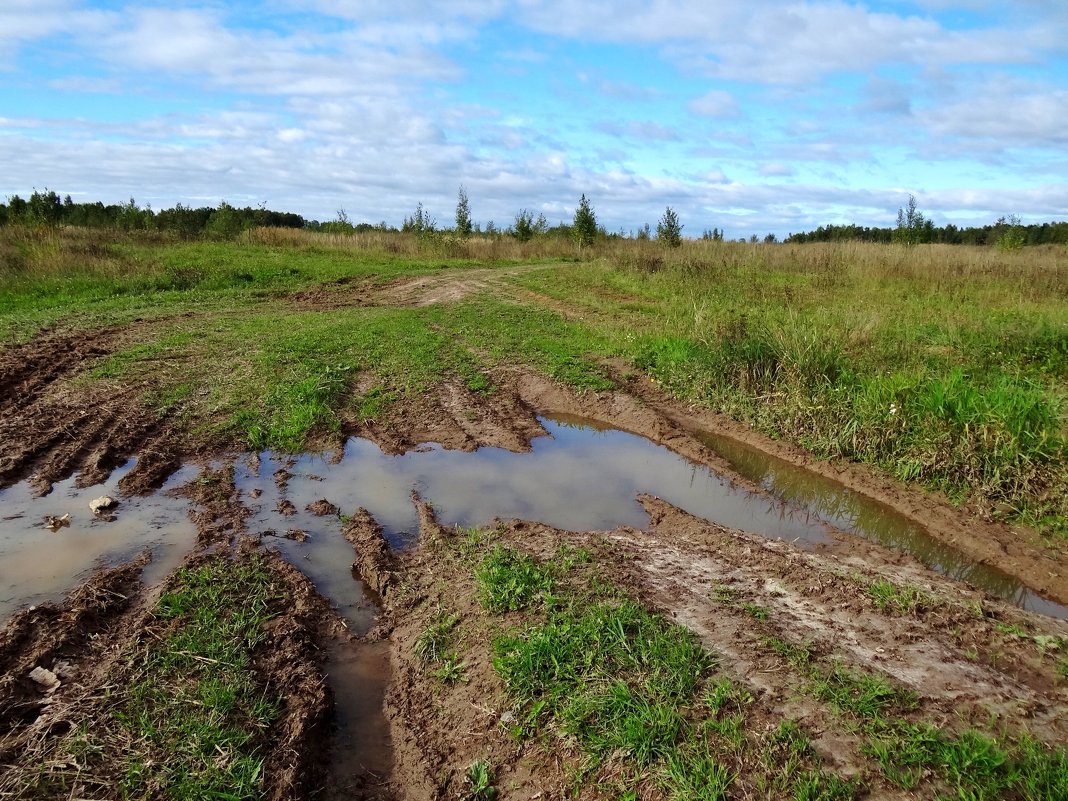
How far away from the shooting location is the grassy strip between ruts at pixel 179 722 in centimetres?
258

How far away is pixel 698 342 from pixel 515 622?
646cm

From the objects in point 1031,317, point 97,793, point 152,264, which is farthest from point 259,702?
point 152,264

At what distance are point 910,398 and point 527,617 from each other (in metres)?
5.01

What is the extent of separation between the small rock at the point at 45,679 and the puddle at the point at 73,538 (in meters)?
0.86

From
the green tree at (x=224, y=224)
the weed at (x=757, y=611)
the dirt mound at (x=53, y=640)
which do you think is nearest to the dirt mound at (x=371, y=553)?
the dirt mound at (x=53, y=640)

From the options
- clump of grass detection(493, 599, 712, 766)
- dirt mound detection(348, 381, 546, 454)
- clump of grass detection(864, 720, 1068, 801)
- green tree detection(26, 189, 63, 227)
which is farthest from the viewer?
green tree detection(26, 189, 63, 227)

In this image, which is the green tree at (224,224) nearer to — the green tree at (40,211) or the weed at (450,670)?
the green tree at (40,211)

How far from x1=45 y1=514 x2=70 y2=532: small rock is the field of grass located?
1883mm

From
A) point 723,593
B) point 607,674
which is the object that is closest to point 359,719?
point 607,674

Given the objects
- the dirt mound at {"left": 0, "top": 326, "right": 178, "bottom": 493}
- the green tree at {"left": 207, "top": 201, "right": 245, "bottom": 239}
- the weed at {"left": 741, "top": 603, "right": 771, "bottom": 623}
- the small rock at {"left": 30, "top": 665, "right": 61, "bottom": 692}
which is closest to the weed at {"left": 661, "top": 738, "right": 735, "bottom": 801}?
the weed at {"left": 741, "top": 603, "right": 771, "bottom": 623}

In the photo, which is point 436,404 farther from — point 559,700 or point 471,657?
point 559,700

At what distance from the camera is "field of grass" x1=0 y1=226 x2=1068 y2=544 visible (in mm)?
6145

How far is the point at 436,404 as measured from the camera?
26.5 feet

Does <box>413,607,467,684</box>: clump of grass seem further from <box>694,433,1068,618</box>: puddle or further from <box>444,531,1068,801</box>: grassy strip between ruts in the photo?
<box>694,433,1068,618</box>: puddle
